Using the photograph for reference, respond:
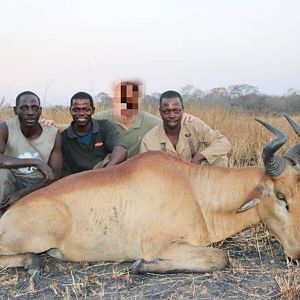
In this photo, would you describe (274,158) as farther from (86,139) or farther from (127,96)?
→ (127,96)

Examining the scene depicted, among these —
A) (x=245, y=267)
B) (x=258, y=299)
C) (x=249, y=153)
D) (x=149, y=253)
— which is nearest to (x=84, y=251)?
(x=149, y=253)

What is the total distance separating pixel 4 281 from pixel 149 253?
1.40 meters

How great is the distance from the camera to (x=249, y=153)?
11.4 meters

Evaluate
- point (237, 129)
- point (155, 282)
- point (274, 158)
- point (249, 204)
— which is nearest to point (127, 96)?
point (249, 204)

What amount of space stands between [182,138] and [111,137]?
0.96 metres

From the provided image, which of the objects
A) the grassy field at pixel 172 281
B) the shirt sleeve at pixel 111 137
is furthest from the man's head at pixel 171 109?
the grassy field at pixel 172 281

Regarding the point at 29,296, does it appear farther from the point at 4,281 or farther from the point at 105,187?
the point at 105,187

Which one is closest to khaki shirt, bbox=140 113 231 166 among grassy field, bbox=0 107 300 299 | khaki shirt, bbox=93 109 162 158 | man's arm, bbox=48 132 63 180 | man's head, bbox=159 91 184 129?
man's head, bbox=159 91 184 129

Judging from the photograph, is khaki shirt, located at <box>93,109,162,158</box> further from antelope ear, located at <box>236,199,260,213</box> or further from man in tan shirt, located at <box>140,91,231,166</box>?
antelope ear, located at <box>236,199,260,213</box>

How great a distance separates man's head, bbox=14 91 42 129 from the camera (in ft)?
24.4

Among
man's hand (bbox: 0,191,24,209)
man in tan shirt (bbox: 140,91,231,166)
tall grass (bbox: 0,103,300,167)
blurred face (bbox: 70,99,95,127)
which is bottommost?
man's hand (bbox: 0,191,24,209)

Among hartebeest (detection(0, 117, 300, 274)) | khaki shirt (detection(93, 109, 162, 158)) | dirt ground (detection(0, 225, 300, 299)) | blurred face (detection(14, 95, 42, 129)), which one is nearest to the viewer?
dirt ground (detection(0, 225, 300, 299))

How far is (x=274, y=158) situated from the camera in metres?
5.58

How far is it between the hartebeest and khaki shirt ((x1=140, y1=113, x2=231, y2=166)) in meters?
1.51
